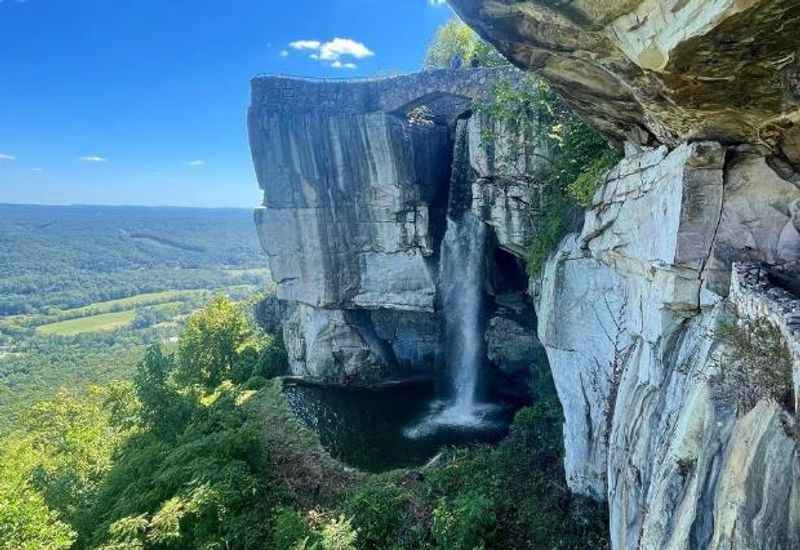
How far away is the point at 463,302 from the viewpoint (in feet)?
83.9

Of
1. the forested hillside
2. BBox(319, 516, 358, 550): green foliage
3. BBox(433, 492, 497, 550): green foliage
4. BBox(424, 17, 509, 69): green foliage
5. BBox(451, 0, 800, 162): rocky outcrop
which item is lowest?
the forested hillside

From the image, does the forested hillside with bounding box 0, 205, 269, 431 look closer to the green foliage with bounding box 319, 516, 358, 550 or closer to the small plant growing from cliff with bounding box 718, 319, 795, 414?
the green foliage with bounding box 319, 516, 358, 550

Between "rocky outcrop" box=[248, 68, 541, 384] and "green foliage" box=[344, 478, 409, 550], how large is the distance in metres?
12.6

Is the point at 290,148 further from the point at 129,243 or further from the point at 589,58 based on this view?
the point at 129,243

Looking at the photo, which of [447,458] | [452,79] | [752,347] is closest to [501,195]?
[452,79]

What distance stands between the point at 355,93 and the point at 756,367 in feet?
72.5

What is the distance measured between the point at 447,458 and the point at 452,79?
16.4 metres

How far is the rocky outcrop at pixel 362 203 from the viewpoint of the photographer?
24.3 metres

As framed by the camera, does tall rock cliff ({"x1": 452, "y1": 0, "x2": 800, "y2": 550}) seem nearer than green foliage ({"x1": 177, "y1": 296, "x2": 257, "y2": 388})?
Yes

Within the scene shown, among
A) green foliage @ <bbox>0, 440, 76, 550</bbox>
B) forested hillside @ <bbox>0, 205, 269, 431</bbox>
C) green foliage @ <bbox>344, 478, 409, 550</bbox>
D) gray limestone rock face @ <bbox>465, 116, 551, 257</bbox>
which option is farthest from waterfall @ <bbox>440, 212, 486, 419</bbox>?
forested hillside @ <bbox>0, 205, 269, 431</bbox>

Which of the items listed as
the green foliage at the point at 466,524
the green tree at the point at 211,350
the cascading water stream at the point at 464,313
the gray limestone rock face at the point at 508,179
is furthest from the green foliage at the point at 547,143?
the green tree at the point at 211,350

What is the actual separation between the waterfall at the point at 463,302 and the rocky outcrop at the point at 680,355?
11.1 meters

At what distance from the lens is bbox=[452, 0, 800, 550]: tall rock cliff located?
16.9 ft

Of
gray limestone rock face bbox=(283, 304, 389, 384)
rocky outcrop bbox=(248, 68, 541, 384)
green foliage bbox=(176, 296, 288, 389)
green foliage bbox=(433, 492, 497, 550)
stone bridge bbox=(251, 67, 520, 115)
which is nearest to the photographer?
green foliage bbox=(433, 492, 497, 550)
